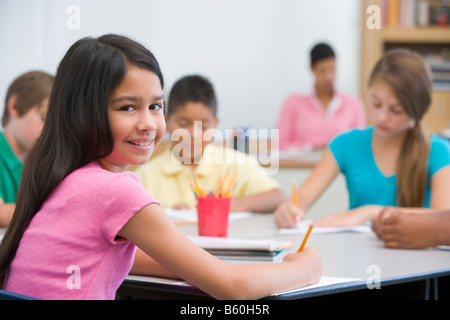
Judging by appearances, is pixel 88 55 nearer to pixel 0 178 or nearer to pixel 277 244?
pixel 277 244

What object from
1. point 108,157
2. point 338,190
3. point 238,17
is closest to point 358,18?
point 238,17

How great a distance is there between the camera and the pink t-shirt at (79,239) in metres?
1.07

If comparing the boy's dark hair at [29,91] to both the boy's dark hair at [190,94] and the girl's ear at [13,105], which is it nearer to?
the girl's ear at [13,105]

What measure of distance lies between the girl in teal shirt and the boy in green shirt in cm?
84

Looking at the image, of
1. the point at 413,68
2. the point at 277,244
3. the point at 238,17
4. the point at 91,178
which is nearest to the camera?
the point at 91,178

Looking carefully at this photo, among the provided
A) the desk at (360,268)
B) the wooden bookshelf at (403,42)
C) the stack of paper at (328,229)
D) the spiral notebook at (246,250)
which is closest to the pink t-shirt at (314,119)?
the wooden bookshelf at (403,42)

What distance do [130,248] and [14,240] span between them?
206mm

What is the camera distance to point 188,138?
2.34 meters

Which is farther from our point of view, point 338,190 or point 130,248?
point 338,190

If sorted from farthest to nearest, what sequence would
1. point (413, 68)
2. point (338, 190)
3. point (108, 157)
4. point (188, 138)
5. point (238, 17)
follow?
point (238, 17) → point (338, 190) → point (188, 138) → point (413, 68) → point (108, 157)

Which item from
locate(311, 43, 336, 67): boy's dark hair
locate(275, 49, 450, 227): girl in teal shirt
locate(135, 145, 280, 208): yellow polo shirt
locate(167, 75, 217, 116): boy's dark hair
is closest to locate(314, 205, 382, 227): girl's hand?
locate(275, 49, 450, 227): girl in teal shirt

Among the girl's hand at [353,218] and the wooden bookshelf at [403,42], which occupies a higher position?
the wooden bookshelf at [403,42]

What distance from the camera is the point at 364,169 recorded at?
2283 mm

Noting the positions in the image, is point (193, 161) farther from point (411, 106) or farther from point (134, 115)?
point (134, 115)
